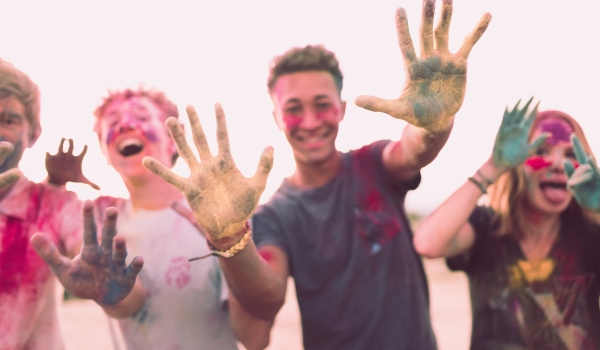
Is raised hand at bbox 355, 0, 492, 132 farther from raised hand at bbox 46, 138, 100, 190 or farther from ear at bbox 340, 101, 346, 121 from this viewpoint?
raised hand at bbox 46, 138, 100, 190

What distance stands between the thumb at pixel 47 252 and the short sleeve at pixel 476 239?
1522mm

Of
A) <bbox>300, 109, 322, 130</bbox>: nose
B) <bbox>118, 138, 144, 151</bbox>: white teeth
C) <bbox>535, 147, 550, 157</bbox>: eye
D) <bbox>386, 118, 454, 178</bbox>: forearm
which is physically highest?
<bbox>300, 109, 322, 130</bbox>: nose

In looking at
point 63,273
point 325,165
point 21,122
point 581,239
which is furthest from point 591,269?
point 21,122

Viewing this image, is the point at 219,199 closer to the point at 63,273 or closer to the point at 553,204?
the point at 63,273

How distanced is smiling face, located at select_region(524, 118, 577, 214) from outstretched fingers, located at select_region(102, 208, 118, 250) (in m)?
1.69

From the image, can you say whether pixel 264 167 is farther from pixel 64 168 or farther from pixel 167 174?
pixel 64 168

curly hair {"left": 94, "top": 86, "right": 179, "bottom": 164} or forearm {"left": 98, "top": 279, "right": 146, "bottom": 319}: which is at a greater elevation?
curly hair {"left": 94, "top": 86, "right": 179, "bottom": 164}

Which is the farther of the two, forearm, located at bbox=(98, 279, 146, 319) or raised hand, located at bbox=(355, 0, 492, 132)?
forearm, located at bbox=(98, 279, 146, 319)

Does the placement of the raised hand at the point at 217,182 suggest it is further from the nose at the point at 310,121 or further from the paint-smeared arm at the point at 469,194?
the paint-smeared arm at the point at 469,194

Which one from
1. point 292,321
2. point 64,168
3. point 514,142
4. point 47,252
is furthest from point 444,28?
point 292,321

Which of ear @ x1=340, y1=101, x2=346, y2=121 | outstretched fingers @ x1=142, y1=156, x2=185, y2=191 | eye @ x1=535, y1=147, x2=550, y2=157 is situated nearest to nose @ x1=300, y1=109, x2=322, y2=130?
ear @ x1=340, y1=101, x2=346, y2=121

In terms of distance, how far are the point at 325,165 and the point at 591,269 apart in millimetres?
1184

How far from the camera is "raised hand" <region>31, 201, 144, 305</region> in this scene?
1817 millimetres

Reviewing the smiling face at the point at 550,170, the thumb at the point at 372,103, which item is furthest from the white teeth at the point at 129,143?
the smiling face at the point at 550,170
